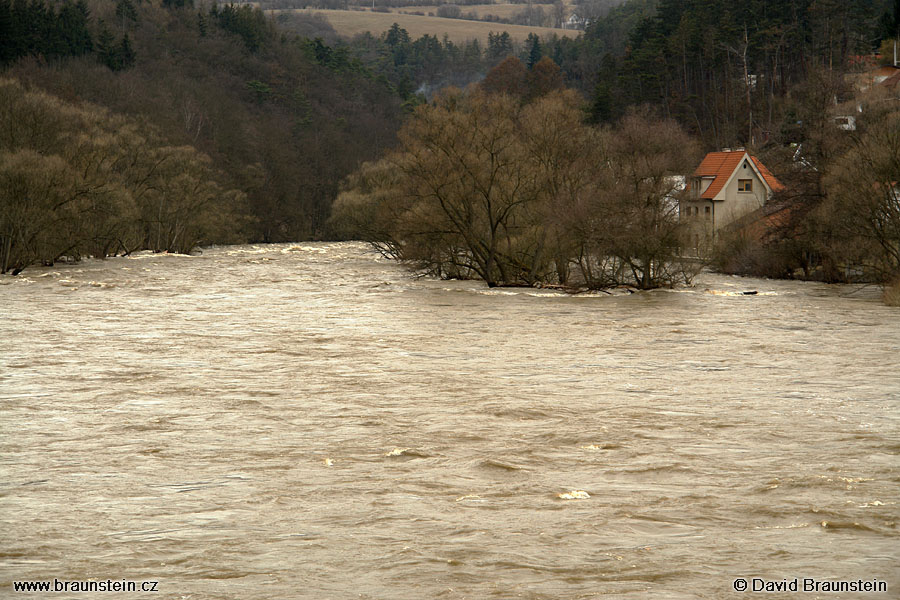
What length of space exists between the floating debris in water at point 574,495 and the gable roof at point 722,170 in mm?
66560

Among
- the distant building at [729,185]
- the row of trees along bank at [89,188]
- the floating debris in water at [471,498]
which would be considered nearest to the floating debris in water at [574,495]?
the floating debris in water at [471,498]

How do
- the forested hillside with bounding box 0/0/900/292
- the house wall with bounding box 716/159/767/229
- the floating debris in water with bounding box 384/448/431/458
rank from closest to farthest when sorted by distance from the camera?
the floating debris in water with bounding box 384/448/431/458
the forested hillside with bounding box 0/0/900/292
the house wall with bounding box 716/159/767/229

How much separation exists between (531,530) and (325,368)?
13.2 m

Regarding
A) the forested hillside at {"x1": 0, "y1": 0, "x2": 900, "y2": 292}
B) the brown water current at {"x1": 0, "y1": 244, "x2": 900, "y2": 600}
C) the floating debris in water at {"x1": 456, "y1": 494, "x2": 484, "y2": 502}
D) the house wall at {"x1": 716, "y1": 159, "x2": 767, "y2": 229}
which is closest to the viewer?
the brown water current at {"x1": 0, "y1": 244, "x2": 900, "y2": 600}

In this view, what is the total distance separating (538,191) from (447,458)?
118 ft

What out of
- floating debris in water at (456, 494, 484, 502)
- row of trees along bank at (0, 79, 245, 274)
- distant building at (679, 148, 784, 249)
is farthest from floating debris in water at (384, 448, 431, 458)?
distant building at (679, 148, 784, 249)

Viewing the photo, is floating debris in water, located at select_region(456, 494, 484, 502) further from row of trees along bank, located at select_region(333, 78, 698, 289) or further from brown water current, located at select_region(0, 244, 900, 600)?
row of trees along bank, located at select_region(333, 78, 698, 289)

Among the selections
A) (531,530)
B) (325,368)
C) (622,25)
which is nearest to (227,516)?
(531,530)

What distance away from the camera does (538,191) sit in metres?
49.3

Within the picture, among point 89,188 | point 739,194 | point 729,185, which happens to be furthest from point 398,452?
point 739,194

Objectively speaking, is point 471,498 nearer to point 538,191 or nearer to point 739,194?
point 538,191

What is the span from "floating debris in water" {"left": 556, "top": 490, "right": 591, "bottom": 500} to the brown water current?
22cm

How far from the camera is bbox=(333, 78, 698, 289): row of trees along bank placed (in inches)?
1854

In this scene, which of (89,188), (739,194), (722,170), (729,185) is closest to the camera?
(89,188)
